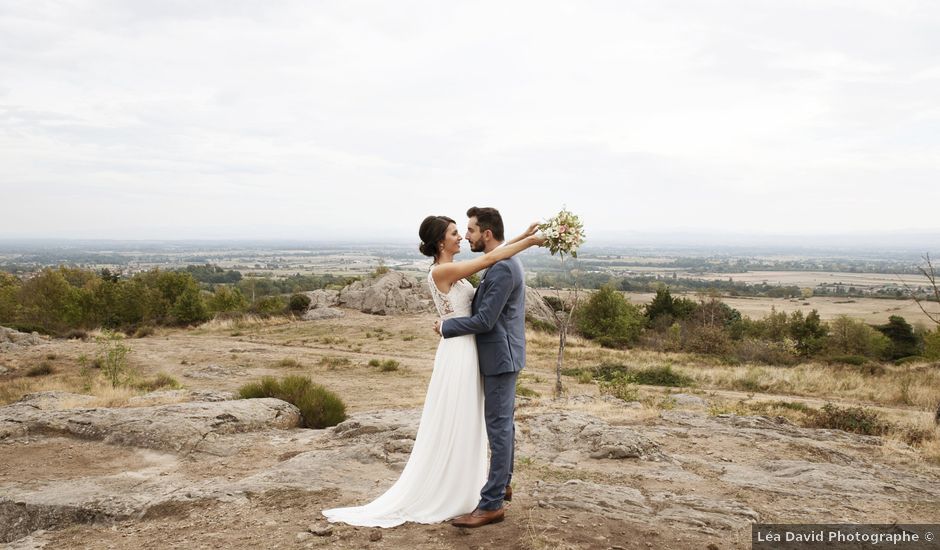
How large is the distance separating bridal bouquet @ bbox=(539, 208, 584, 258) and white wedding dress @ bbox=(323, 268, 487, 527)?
2.63ft

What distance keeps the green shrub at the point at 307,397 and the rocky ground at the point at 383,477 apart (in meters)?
0.40

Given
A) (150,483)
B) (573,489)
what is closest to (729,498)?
(573,489)

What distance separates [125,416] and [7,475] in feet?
6.79

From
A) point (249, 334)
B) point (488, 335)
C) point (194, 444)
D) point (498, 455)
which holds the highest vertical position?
point (488, 335)

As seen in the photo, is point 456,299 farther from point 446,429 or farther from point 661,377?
point 661,377

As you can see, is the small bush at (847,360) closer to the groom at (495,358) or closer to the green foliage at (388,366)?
the green foliage at (388,366)

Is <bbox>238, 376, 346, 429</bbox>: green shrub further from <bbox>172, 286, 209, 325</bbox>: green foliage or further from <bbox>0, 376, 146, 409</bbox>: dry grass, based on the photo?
<bbox>172, 286, 209, 325</bbox>: green foliage

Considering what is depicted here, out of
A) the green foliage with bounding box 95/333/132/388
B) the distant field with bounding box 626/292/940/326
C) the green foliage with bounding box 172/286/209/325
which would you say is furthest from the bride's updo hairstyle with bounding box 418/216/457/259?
the distant field with bounding box 626/292/940/326

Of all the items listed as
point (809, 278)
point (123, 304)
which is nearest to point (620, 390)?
point (123, 304)

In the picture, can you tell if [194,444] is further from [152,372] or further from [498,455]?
[152,372]

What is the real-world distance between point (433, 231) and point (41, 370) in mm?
21425

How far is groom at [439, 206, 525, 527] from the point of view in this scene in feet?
15.4

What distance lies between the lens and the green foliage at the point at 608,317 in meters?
45.2

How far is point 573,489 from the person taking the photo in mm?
5945
